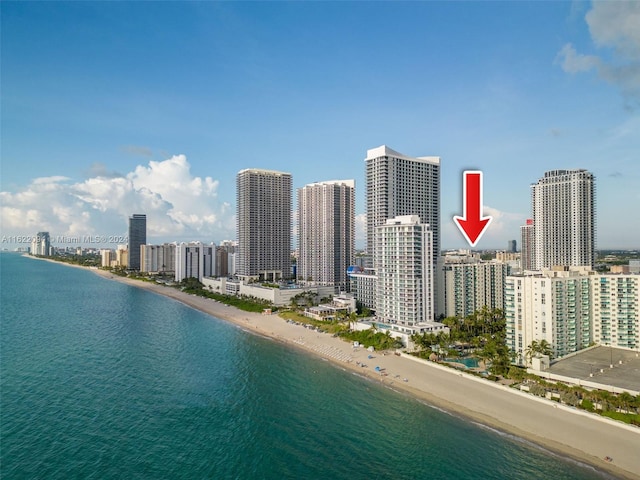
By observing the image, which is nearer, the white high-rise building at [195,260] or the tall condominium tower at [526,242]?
the tall condominium tower at [526,242]

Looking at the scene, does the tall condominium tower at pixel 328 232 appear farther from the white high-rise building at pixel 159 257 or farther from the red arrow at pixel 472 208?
the white high-rise building at pixel 159 257

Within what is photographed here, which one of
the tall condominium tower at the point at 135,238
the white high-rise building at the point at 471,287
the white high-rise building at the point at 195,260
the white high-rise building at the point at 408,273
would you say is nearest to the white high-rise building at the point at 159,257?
the tall condominium tower at the point at 135,238

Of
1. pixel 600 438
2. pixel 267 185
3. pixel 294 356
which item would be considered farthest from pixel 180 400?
pixel 267 185

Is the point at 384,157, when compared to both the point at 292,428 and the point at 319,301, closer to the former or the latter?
the point at 319,301

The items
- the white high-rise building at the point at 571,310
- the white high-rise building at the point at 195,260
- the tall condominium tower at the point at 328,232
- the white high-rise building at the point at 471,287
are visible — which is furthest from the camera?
the white high-rise building at the point at 195,260

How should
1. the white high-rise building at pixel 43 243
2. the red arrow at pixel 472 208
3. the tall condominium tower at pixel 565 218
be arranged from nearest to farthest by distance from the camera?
the red arrow at pixel 472 208
the tall condominium tower at pixel 565 218
the white high-rise building at pixel 43 243

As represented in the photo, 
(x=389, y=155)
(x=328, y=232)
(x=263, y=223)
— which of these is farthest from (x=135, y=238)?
(x=389, y=155)
